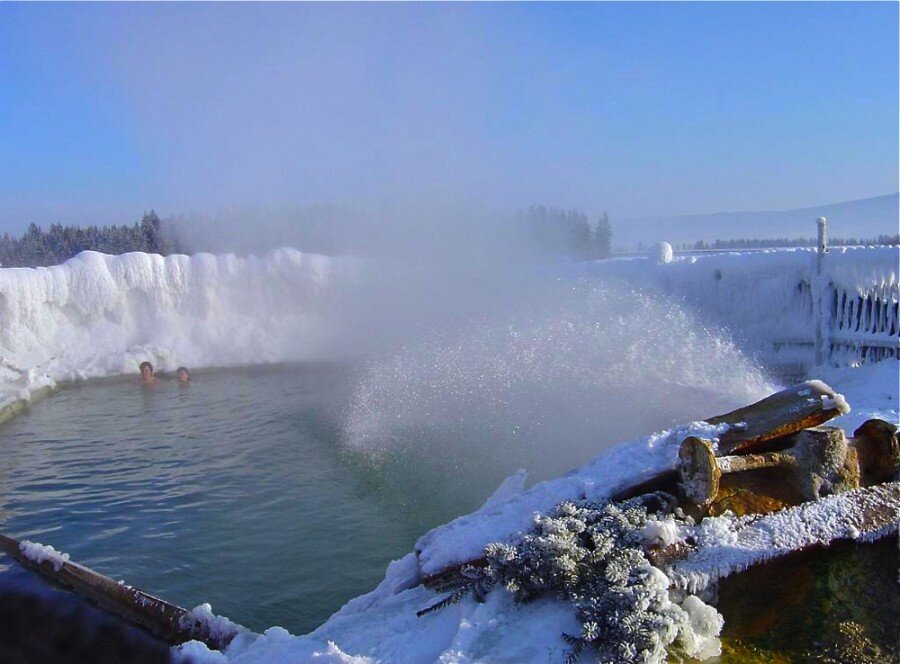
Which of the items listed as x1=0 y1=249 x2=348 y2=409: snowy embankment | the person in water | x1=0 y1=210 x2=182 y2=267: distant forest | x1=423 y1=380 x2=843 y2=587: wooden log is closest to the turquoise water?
x1=423 y1=380 x2=843 y2=587: wooden log

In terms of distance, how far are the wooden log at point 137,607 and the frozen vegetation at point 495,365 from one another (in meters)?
0.09

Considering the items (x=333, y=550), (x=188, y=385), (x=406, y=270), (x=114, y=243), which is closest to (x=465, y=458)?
(x=333, y=550)

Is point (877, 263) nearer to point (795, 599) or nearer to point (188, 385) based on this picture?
point (795, 599)

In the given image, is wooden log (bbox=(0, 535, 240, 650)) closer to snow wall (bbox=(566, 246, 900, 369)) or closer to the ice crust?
the ice crust

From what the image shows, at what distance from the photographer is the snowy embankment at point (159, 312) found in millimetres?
19078

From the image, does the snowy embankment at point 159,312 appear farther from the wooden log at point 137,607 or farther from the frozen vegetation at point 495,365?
the wooden log at point 137,607

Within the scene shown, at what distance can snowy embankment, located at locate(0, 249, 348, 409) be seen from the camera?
19.1 meters

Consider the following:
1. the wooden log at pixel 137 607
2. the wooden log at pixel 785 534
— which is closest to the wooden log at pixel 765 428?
the wooden log at pixel 785 534

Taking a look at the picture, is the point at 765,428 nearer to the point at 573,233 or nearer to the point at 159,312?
A: the point at 159,312

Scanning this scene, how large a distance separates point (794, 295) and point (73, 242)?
49.4 m

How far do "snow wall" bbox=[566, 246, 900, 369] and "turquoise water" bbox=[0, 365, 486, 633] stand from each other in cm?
757

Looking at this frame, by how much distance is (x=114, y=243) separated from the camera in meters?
47.9

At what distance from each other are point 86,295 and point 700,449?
69.9ft

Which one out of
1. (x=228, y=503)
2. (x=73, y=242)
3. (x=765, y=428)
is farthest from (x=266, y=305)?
(x=73, y=242)
